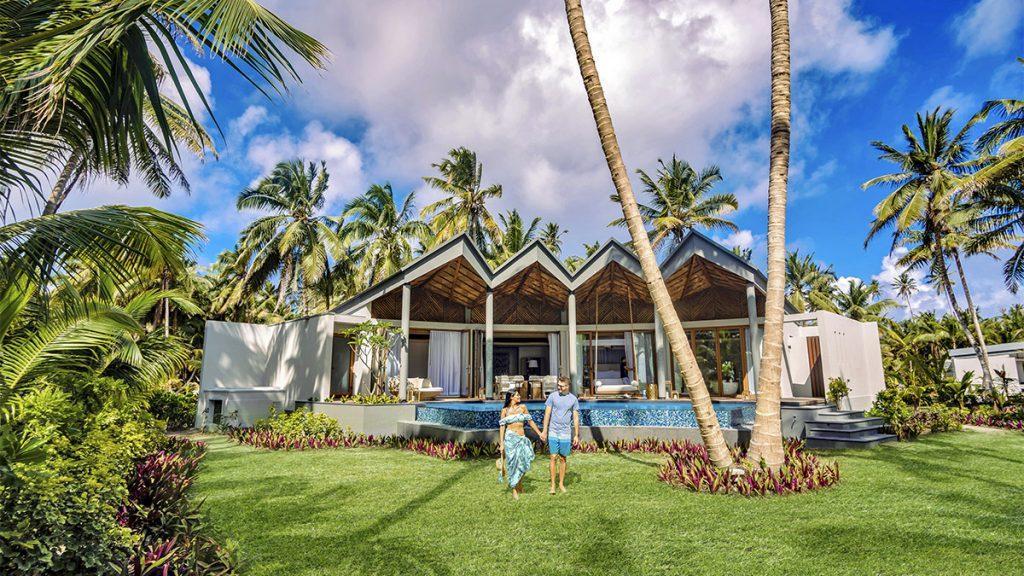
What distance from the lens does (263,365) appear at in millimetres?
17688

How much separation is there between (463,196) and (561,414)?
20877mm

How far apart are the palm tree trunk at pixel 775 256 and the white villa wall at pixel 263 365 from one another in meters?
11.2

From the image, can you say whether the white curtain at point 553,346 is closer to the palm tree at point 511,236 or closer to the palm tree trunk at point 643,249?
the palm tree at point 511,236

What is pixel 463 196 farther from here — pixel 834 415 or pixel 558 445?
pixel 558 445

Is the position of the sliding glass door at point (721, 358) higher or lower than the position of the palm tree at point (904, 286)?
lower

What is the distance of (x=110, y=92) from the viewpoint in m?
3.46

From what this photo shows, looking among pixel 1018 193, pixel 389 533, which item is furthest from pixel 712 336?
pixel 389 533

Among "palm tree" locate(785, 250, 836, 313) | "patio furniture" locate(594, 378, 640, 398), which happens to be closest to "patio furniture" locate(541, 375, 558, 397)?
"patio furniture" locate(594, 378, 640, 398)

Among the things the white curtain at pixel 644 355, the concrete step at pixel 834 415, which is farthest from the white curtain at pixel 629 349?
the concrete step at pixel 834 415

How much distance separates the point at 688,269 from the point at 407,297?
8.99 m

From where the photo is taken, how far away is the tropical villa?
14625mm

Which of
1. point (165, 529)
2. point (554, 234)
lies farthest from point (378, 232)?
point (165, 529)

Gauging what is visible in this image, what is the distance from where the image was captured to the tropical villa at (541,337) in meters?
14.6

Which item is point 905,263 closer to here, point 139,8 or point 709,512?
point 709,512
